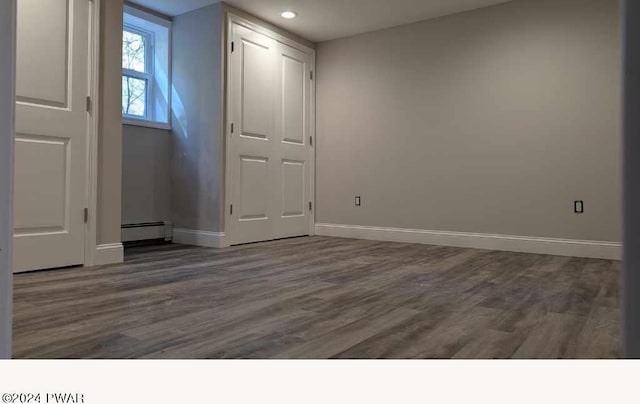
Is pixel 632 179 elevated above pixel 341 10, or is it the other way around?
pixel 341 10

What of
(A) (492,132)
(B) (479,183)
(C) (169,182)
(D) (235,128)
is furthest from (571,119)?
(C) (169,182)

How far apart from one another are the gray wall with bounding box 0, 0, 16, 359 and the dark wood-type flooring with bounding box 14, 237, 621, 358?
0.65 m

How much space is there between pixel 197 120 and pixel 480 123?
2.56 meters

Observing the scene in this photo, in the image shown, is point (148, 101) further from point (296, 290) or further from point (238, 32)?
point (296, 290)

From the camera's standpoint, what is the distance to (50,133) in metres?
2.71

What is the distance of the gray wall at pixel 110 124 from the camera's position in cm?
298

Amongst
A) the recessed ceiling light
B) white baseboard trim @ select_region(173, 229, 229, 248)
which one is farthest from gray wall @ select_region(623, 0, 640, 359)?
the recessed ceiling light

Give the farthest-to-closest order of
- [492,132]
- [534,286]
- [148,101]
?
[148,101] → [492,132] → [534,286]

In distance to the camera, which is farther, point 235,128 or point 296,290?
point 235,128

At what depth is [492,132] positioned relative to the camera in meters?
3.90

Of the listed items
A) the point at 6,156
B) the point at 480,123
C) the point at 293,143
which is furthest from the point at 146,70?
the point at 6,156

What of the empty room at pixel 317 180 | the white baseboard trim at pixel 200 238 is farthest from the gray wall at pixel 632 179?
the white baseboard trim at pixel 200 238

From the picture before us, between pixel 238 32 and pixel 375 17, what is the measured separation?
1.30 m

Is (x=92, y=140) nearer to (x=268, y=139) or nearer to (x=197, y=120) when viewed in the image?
(x=197, y=120)
